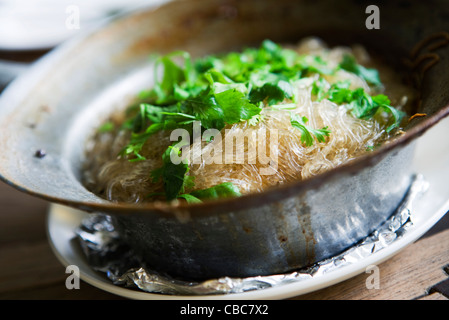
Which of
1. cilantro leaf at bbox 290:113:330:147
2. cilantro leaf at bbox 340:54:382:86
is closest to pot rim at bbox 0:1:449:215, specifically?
cilantro leaf at bbox 290:113:330:147

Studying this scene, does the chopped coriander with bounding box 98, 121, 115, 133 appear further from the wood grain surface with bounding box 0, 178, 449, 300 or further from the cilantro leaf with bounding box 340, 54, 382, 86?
the cilantro leaf with bounding box 340, 54, 382, 86

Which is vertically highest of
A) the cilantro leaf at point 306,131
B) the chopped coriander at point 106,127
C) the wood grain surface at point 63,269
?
the cilantro leaf at point 306,131

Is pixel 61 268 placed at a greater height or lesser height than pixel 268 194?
lesser

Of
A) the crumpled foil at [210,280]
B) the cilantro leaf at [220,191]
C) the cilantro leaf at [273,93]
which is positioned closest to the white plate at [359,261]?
the crumpled foil at [210,280]

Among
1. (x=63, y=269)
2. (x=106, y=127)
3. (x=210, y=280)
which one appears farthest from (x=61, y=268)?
(x=210, y=280)

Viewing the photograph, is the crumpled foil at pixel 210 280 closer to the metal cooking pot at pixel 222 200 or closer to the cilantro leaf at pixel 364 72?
the metal cooking pot at pixel 222 200

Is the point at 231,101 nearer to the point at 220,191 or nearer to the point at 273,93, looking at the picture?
the point at 273,93
